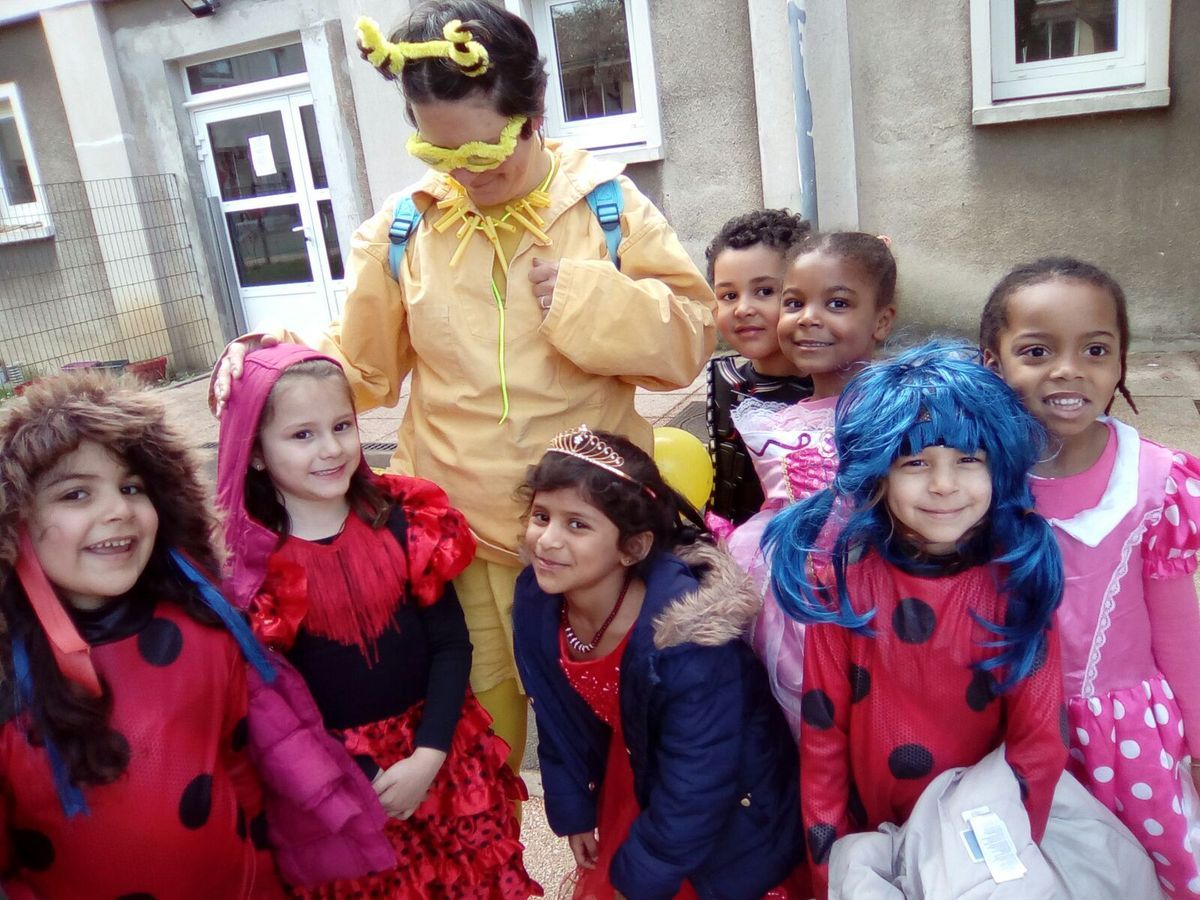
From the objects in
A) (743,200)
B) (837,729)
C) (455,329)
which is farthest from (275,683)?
(743,200)

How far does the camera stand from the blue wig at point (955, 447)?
1.46m

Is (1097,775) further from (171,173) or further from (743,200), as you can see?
(171,173)

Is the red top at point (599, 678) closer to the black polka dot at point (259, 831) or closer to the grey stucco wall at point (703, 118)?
the black polka dot at point (259, 831)

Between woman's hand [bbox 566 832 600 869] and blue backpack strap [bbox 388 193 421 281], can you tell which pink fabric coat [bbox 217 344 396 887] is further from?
woman's hand [bbox 566 832 600 869]

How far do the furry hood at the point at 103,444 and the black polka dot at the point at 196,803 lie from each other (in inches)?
14.0

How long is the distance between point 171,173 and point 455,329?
719 centimetres

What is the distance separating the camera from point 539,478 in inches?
69.2

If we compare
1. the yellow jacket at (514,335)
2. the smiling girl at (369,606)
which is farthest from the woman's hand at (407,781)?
the yellow jacket at (514,335)

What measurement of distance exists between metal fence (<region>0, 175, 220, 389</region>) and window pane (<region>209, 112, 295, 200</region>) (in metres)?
0.47

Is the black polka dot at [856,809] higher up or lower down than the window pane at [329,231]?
lower down

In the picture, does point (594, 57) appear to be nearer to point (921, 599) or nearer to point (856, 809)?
point (921, 599)

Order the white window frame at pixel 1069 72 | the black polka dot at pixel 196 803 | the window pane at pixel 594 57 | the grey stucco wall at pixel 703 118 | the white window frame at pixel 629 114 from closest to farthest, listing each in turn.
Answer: the black polka dot at pixel 196 803, the white window frame at pixel 1069 72, the grey stucco wall at pixel 703 118, the white window frame at pixel 629 114, the window pane at pixel 594 57

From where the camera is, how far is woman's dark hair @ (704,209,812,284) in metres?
2.22

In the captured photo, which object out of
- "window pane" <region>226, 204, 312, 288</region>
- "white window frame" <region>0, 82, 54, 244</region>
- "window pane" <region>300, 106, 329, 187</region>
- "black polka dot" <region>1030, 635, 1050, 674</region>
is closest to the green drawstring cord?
"black polka dot" <region>1030, 635, 1050, 674</region>
